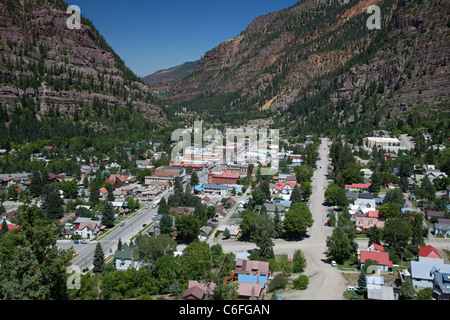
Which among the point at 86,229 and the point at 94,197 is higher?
the point at 94,197

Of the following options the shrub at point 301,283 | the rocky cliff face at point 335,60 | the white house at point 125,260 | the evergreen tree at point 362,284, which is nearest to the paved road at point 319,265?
the shrub at point 301,283

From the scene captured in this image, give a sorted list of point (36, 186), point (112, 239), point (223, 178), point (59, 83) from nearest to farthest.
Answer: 1. point (112, 239)
2. point (36, 186)
3. point (223, 178)
4. point (59, 83)

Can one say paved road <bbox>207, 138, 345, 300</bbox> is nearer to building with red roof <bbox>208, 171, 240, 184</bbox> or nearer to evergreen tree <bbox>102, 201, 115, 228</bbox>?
evergreen tree <bbox>102, 201, 115, 228</bbox>

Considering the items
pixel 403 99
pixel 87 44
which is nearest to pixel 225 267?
pixel 403 99

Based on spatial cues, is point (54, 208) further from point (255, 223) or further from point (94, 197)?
point (255, 223)

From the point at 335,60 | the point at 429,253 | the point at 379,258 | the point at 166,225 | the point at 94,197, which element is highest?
the point at 335,60

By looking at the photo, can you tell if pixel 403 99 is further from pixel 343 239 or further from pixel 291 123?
pixel 343 239

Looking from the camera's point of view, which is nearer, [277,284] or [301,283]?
[277,284]

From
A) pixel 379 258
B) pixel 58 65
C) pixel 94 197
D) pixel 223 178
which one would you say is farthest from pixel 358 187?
pixel 58 65

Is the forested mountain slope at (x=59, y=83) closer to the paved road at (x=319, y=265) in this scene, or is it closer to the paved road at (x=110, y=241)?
the paved road at (x=110, y=241)

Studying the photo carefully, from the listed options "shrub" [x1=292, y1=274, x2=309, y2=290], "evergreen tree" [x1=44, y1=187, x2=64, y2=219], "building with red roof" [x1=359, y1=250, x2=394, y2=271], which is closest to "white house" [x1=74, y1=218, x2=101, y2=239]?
"evergreen tree" [x1=44, y1=187, x2=64, y2=219]
